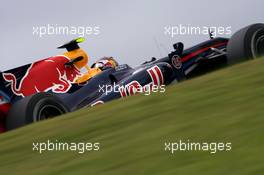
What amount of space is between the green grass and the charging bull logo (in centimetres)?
347

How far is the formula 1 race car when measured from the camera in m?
9.24

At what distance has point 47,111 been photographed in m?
9.18

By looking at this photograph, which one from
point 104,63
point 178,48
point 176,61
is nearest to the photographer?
point 176,61

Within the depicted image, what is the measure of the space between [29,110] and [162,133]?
3971 mm

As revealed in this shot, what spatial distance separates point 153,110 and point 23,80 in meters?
4.96

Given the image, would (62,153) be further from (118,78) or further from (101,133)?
(118,78)

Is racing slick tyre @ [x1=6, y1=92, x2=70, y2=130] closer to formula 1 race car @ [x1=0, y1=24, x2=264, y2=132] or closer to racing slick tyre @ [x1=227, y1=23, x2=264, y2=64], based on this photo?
formula 1 race car @ [x1=0, y1=24, x2=264, y2=132]

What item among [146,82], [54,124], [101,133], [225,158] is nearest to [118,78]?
[146,82]

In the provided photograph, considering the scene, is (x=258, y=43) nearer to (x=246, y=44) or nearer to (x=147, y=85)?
(x=246, y=44)

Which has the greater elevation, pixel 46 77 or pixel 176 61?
pixel 176 61

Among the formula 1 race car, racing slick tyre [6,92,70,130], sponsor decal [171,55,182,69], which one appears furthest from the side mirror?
racing slick tyre [6,92,70,130]

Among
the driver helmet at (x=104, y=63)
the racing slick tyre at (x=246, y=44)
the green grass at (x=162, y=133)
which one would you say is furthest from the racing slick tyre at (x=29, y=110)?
the driver helmet at (x=104, y=63)

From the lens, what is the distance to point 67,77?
461 inches

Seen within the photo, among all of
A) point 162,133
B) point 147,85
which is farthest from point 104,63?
point 162,133
